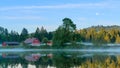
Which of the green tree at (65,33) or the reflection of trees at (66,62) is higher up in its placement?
the green tree at (65,33)

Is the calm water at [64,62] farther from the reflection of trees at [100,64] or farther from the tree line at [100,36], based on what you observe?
the tree line at [100,36]

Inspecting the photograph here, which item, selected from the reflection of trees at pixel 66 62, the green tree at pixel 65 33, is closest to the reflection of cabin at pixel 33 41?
the green tree at pixel 65 33

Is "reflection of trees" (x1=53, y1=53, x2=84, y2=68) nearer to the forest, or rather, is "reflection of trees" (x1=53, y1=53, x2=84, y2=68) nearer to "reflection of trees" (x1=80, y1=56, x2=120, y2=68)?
"reflection of trees" (x1=80, y1=56, x2=120, y2=68)

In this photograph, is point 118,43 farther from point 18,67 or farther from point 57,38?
point 18,67

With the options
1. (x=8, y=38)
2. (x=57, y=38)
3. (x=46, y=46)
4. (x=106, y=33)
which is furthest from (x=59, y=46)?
(x=8, y=38)

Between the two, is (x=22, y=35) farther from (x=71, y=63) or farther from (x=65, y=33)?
(x=71, y=63)

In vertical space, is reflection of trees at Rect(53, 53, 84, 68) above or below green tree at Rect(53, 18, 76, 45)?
below

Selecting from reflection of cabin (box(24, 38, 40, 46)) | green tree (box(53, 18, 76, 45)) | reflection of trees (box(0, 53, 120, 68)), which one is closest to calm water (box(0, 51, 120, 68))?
reflection of trees (box(0, 53, 120, 68))

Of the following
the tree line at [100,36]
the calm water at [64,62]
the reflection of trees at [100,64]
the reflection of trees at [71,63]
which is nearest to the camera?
the reflection of trees at [100,64]

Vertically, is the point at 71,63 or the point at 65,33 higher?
the point at 65,33

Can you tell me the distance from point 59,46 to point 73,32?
369cm

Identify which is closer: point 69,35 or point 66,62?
point 66,62

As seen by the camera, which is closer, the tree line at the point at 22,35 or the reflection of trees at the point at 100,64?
the reflection of trees at the point at 100,64

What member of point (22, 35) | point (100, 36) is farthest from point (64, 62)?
point (22, 35)
